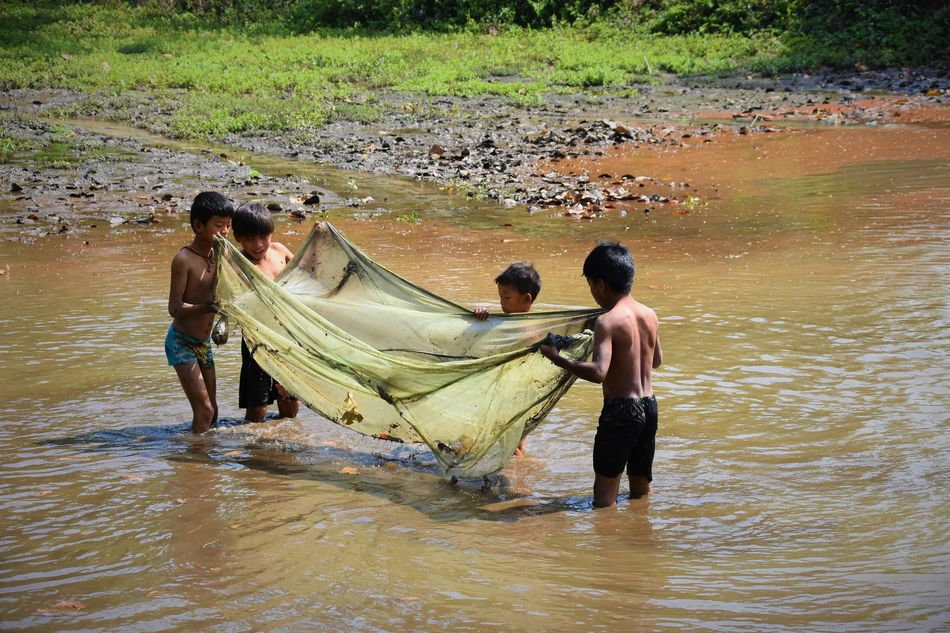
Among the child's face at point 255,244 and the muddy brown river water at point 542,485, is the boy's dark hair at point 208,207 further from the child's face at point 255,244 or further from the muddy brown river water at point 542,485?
the muddy brown river water at point 542,485

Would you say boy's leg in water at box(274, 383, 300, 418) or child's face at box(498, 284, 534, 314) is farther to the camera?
boy's leg in water at box(274, 383, 300, 418)

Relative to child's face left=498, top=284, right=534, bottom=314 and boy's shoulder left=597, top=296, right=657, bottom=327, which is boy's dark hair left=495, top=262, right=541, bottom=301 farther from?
boy's shoulder left=597, top=296, right=657, bottom=327

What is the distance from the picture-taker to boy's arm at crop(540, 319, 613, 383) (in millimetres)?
4062

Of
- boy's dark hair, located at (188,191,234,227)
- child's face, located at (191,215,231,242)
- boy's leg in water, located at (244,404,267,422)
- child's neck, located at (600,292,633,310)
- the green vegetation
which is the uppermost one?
the green vegetation

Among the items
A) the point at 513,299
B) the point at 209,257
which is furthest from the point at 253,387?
the point at 513,299

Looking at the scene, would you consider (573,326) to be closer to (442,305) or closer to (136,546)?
(442,305)

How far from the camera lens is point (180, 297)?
5.20 meters

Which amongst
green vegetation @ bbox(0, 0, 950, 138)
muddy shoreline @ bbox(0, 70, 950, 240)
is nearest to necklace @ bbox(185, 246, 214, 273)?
muddy shoreline @ bbox(0, 70, 950, 240)

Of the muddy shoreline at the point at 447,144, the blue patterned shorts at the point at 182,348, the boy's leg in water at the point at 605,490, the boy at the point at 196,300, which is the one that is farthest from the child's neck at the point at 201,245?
the muddy shoreline at the point at 447,144

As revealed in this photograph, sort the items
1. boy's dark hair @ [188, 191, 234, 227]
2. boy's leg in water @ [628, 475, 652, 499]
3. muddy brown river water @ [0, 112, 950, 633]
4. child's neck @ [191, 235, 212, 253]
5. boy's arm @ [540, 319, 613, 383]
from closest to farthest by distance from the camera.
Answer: muddy brown river water @ [0, 112, 950, 633]
boy's arm @ [540, 319, 613, 383]
boy's leg in water @ [628, 475, 652, 499]
boy's dark hair @ [188, 191, 234, 227]
child's neck @ [191, 235, 212, 253]

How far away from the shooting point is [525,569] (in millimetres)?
3742

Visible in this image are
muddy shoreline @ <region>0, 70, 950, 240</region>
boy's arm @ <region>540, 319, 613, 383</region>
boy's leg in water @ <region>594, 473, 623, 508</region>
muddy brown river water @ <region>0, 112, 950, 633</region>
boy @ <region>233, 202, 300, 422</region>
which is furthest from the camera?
muddy shoreline @ <region>0, 70, 950, 240</region>

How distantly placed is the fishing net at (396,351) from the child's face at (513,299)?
219 mm

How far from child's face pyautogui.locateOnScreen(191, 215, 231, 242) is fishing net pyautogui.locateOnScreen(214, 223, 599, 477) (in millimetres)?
87
